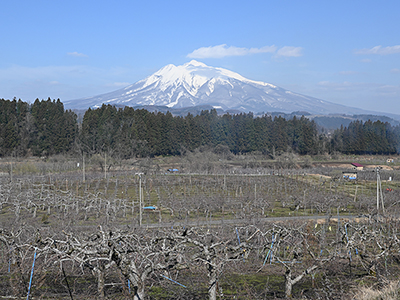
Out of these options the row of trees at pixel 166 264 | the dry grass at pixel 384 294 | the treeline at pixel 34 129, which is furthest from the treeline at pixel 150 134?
the dry grass at pixel 384 294

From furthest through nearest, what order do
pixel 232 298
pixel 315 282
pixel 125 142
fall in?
1. pixel 125 142
2. pixel 315 282
3. pixel 232 298

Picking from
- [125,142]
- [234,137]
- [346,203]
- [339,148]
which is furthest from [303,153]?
[346,203]

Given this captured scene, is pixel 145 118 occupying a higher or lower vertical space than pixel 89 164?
higher

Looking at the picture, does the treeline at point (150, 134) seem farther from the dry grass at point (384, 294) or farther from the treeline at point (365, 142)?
the dry grass at point (384, 294)

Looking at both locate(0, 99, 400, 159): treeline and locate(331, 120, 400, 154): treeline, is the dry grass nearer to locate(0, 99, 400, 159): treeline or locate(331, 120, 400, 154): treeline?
locate(0, 99, 400, 159): treeline

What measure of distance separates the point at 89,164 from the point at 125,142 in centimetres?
841

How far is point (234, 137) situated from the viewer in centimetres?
6950

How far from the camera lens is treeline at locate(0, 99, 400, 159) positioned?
54.4 metres

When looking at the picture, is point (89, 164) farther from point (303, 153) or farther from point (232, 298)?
point (232, 298)

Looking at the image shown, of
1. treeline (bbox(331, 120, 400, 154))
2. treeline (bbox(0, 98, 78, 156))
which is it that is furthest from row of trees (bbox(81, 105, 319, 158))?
treeline (bbox(331, 120, 400, 154))

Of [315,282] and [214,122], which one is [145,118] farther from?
[315,282]

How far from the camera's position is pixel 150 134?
6028 centimetres

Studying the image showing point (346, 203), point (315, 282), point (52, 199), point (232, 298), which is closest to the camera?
point (232, 298)

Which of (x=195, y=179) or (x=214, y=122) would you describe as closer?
(x=195, y=179)
